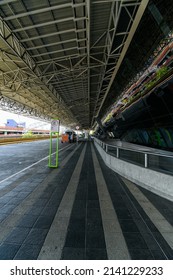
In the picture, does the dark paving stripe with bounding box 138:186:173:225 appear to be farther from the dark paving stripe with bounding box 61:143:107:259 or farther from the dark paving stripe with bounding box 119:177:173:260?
the dark paving stripe with bounding box 61:143:107:259

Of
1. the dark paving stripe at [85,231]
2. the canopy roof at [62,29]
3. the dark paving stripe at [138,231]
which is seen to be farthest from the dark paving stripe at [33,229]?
the canopy roof at [62,29]

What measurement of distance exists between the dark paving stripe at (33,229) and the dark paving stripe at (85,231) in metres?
0.45

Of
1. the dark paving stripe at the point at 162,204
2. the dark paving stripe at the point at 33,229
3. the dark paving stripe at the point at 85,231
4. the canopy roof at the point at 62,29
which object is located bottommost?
the dark paving stripe at the point at 33,229

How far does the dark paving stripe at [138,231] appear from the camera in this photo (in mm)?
1919

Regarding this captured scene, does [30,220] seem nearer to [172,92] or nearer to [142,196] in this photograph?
[142,196]

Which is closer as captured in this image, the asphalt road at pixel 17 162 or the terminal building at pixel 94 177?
the terminal building at pixel 94 177

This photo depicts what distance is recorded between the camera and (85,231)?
91.8 inches

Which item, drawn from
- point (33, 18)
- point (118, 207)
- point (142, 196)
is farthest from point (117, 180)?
point (33, 18)

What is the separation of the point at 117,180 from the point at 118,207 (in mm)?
1820

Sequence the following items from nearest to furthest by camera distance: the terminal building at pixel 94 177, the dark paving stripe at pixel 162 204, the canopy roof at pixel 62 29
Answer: the terminal building at pixel 94 177 < the dark paving stripe at pixel 162 204 < the canopy roof at pixel 62 29

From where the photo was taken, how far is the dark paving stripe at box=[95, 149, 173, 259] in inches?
75.5

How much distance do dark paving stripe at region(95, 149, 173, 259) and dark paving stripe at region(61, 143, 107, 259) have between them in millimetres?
444

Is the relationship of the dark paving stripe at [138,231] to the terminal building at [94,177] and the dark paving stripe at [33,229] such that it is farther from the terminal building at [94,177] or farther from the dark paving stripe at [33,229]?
the dark paving stripe at [33,229]

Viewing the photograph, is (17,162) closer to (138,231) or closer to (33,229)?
(33,229)
